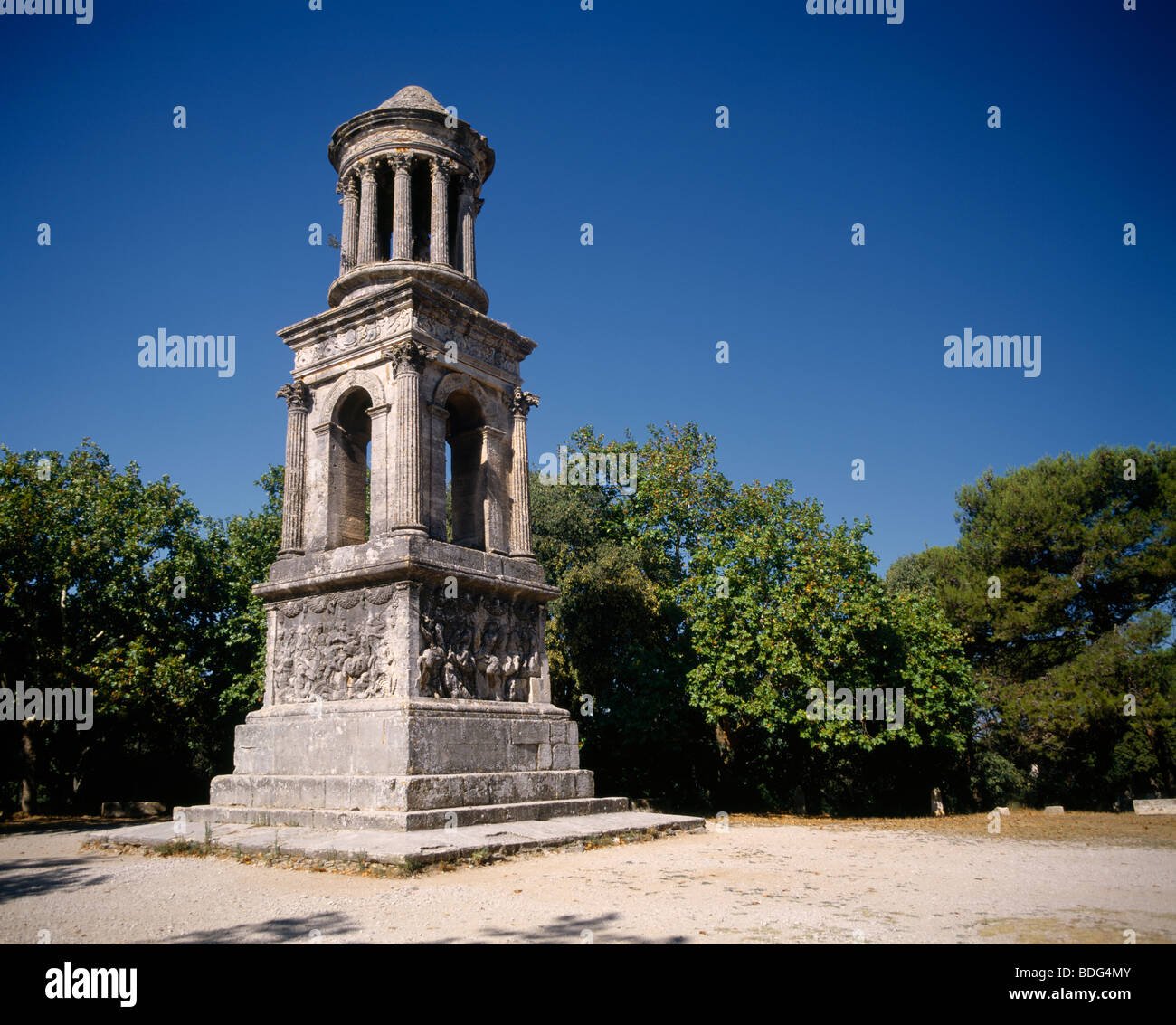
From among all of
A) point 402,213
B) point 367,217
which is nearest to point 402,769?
point 402,213

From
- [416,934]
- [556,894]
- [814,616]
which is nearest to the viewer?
[416,934]

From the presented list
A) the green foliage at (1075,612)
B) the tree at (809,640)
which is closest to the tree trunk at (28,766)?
the tree at (809,640)

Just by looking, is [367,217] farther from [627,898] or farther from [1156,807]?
[1156,807]

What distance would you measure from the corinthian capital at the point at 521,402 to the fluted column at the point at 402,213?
9.55ft

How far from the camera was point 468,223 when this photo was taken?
14945mm

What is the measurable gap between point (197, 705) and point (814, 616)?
48.7 feet

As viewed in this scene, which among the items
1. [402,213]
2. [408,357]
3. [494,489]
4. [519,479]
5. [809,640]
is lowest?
[809,640]

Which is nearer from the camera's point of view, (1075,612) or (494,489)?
(494,489)

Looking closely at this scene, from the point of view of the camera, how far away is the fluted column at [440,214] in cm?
1402

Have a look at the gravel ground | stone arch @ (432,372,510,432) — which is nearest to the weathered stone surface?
the gravel ground

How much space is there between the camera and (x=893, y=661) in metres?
19.7

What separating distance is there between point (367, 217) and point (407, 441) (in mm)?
4867
